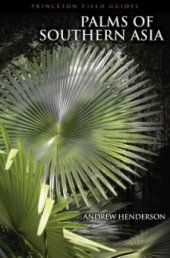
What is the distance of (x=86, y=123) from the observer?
345 cm

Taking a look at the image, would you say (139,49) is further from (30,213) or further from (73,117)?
(30,213)

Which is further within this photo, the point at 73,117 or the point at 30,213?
the point at 73,117

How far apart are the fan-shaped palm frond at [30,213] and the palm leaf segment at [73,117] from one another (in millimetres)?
850

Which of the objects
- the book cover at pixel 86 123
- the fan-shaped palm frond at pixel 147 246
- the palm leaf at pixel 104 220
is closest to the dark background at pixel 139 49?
the book cover at pixel 86 123

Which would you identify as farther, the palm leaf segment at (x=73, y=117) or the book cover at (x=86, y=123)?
the palm leaf segment at (x=73, y=117)

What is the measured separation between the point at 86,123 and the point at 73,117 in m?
0.09

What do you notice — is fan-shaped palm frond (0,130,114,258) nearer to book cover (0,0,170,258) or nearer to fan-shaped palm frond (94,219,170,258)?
book cover (0,0,170,258)

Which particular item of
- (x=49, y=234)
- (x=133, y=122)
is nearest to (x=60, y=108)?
(x=133, y=122)

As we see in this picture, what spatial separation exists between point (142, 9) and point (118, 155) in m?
1.31

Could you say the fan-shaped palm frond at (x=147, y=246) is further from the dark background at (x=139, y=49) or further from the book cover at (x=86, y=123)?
the dark background at (x=139, y=49)

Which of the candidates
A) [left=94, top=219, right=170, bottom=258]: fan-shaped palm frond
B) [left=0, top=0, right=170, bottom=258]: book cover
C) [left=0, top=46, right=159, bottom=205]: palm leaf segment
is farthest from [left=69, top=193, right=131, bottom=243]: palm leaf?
[left=0, top=46, right=159, bottom=205]: palm leaf segment

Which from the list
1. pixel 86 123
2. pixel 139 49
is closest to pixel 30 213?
pixel 86 123

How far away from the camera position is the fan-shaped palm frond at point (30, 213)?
228cm

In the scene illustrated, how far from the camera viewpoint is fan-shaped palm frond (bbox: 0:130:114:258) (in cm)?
228
